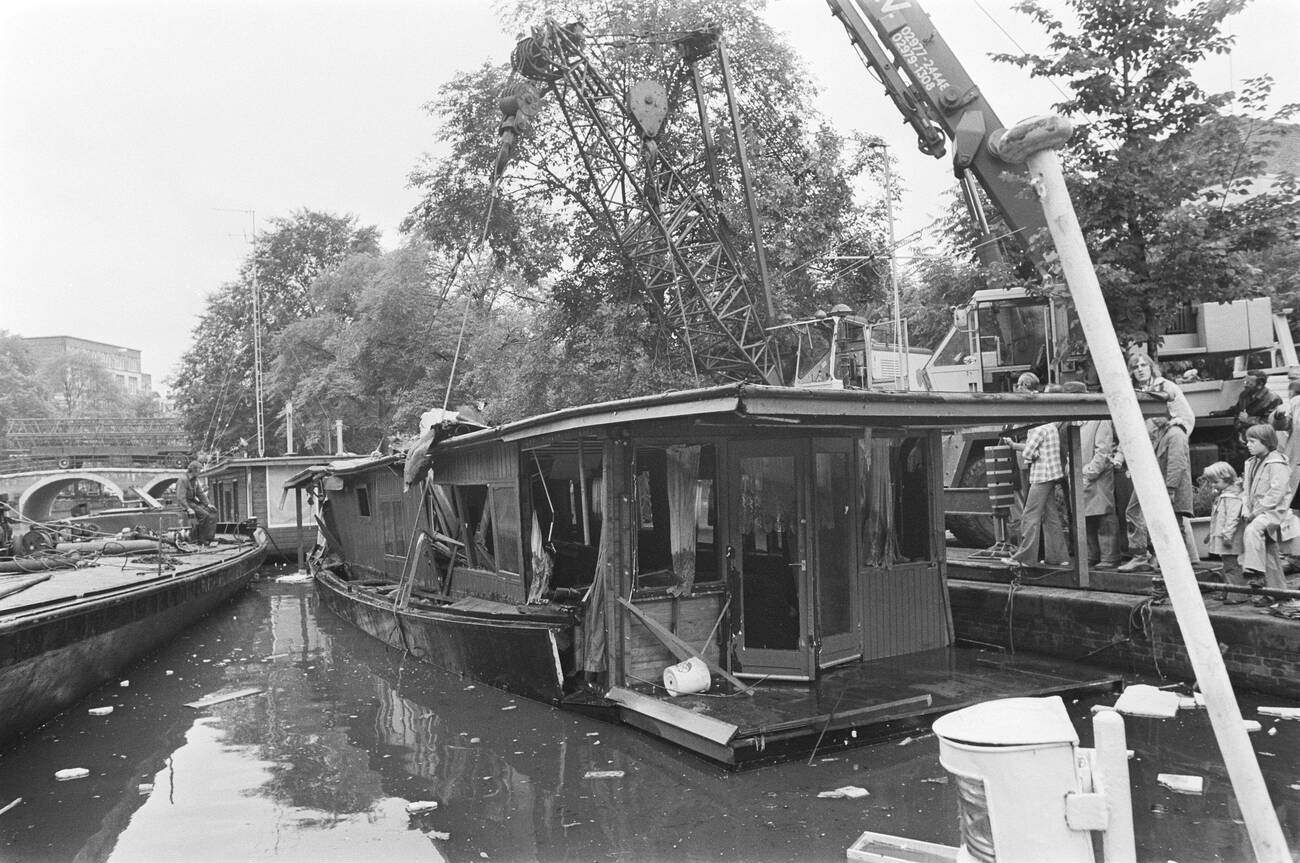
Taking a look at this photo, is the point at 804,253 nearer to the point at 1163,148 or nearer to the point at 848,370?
the point at 848,370

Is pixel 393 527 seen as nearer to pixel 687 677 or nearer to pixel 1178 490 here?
pixel 687 677

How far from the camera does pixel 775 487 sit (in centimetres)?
741

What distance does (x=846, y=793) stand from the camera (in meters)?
5.41

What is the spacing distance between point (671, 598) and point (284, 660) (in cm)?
663

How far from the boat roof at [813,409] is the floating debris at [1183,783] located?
8.89 feet

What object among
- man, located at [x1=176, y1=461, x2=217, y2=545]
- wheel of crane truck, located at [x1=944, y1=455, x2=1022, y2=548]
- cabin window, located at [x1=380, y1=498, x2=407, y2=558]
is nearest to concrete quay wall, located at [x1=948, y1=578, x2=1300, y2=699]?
wheel of crane truck, located at [x1=944, y1=455, x2=1022, y2=548]

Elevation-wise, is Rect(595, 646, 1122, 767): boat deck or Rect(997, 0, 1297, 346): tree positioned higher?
Rect(997, 0, 1297, 346): tree

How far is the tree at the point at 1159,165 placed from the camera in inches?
380

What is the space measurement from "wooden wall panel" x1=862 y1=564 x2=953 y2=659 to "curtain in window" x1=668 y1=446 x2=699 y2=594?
67.1 inches

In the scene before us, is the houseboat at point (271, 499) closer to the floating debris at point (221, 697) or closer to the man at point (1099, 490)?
the floating debris at point (221, 697)

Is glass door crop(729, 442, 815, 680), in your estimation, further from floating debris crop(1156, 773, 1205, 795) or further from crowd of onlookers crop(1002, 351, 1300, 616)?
crowd of onlookers crop(1002, 351, 1300, 616)

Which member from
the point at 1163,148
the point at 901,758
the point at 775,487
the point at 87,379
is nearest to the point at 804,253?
the point at 1163,148

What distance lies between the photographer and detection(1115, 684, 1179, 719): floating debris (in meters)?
4.71

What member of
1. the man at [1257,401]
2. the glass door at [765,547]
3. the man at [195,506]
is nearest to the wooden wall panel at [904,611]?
the glass door at [765,547]
